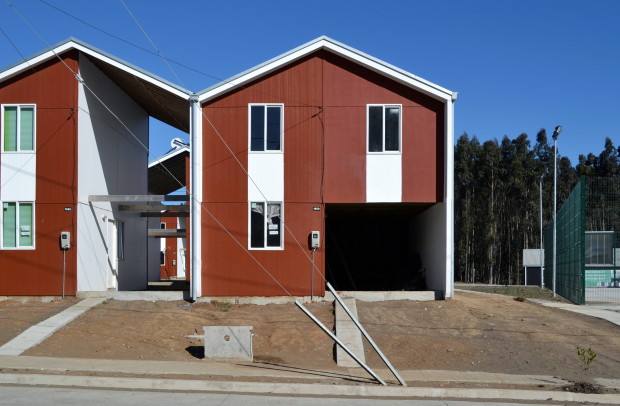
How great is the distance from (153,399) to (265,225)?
9.93 m

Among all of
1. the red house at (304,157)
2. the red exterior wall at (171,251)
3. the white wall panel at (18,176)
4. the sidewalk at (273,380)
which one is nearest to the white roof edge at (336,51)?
the red house at (304,157)

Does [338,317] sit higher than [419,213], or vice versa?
[419,213]

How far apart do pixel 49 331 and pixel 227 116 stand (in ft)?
26.0

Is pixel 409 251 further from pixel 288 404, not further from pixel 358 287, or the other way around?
pixel 288 404

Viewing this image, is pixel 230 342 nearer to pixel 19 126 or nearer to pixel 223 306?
pixel 223 306

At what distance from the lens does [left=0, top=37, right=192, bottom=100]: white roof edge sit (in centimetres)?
1892

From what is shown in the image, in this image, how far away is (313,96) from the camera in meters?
19.5

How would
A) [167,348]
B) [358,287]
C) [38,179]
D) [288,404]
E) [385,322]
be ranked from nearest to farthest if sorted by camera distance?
[288,404]
[167,348]
[385,322]
[38,179]
[358,287]

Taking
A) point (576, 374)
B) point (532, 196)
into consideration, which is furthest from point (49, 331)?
point (532, 196)

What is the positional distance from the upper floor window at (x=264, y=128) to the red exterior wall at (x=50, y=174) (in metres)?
5.23

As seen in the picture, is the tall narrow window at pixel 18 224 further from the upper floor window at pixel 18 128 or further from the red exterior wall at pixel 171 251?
the red exterior wall at pixel 171 251

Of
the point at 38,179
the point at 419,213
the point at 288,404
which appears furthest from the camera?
the point at 419,213

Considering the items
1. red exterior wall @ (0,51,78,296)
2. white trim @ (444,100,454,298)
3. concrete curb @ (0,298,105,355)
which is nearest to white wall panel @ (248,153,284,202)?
white trim @ (444,100,454,298)

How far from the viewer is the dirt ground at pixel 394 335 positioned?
13328 mm
